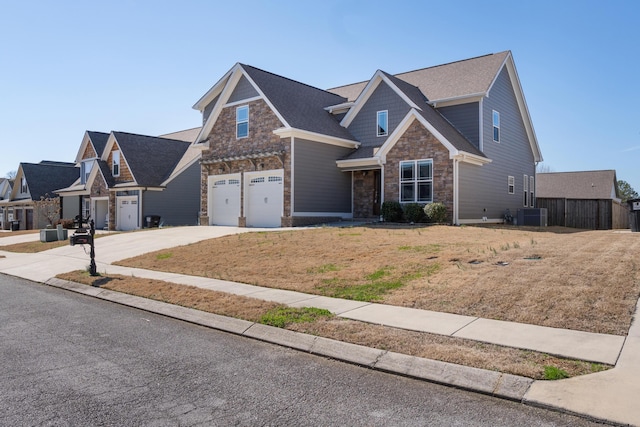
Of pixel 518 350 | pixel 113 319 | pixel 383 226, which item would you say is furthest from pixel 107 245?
pixel 518 350

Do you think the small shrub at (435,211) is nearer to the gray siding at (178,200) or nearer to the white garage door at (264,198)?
the white garage door at (264,198)

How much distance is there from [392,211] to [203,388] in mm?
16562

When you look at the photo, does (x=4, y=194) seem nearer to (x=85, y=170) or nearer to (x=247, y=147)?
(x=85, y=170)

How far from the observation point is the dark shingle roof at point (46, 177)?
42438 millimetres

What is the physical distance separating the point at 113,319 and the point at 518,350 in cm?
646

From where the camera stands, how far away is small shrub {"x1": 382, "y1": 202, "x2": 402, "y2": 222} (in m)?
20.8

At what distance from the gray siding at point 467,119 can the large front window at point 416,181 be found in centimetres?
391

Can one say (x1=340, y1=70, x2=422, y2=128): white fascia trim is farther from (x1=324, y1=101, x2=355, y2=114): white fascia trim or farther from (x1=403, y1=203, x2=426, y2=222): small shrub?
(x1=403, y1=203, x2=426, y2=222): small shrub

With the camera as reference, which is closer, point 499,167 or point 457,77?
point 499,167

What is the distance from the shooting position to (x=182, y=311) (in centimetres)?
847

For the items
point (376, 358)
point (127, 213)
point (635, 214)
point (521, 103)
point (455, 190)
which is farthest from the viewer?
point (127, 213)

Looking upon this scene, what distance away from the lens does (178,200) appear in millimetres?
32844

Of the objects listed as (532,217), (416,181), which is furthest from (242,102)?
(532,217)

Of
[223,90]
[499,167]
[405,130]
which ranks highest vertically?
[223,90]
